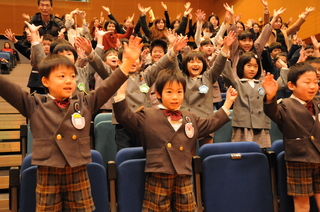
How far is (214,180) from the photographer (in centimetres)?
197

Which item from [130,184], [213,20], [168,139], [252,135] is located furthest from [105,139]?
[213,20]

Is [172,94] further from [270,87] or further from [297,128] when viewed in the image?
[297,128]

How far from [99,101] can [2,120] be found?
2.09 meters

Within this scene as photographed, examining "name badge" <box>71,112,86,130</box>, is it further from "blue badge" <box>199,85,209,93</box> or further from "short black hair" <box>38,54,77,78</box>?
"blue badge" <box>199,85,209,93</box>

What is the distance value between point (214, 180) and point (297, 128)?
22.3 inches

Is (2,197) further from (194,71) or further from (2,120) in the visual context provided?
(194,71)

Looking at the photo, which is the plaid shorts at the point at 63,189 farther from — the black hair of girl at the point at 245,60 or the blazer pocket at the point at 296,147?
the black hair of girl at the point at 245,60

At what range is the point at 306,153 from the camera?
1955mm

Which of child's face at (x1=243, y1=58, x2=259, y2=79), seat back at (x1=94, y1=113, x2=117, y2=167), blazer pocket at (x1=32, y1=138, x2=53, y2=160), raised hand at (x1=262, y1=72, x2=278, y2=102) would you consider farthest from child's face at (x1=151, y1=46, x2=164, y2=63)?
blazer pocket at (x1=32, y1=138, x2=53, y2=160)

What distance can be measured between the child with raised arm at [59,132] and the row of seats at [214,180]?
0.17 metres

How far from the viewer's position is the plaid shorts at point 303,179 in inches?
77.4

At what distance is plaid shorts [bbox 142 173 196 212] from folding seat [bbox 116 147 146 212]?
2.5 inches

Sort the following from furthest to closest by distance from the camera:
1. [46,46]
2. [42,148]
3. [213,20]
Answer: [213,20]
[46,46]
[42,148]

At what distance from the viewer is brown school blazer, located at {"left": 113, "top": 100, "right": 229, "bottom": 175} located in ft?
5.82
